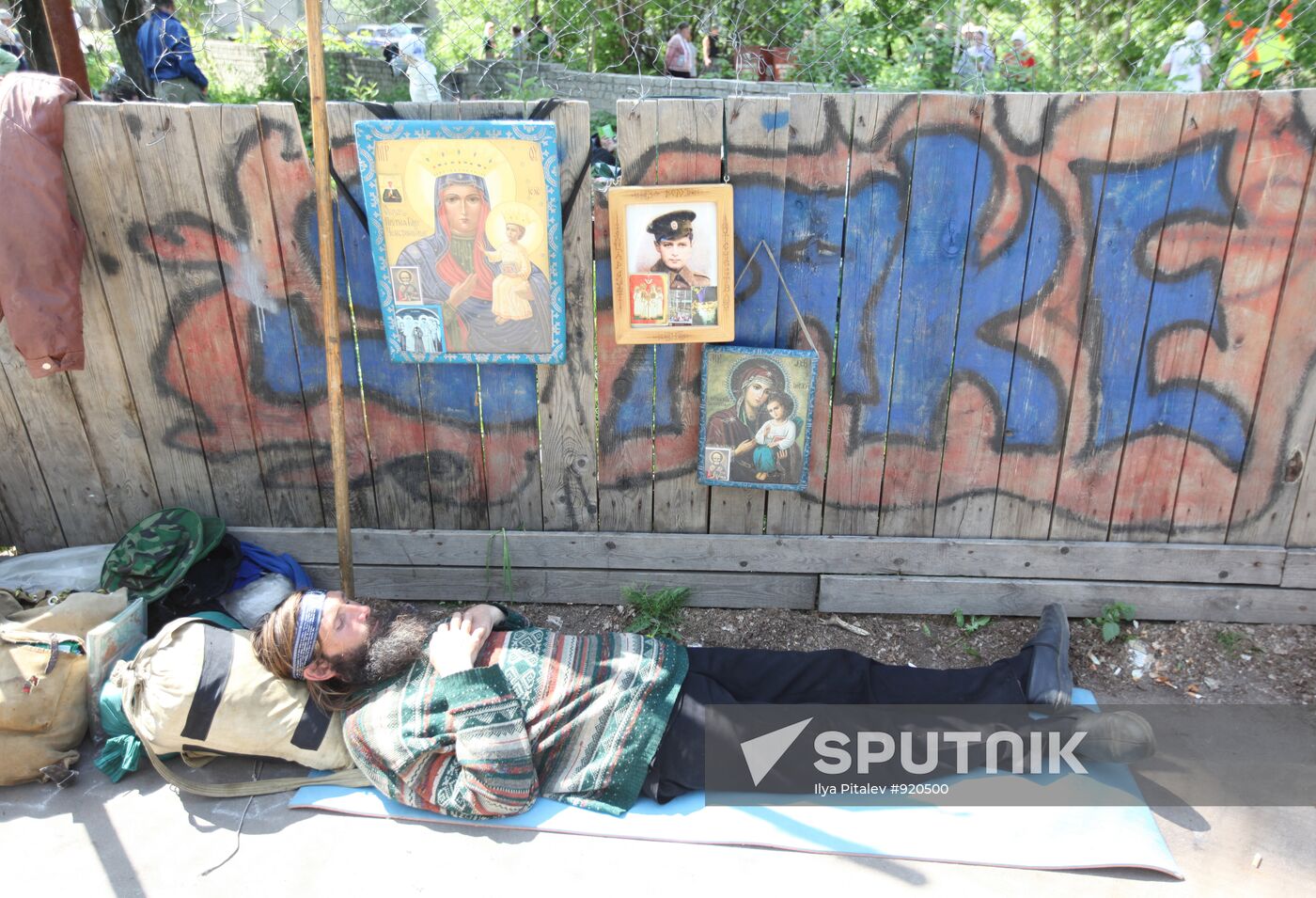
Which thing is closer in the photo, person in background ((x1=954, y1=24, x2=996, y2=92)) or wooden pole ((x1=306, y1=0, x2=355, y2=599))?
wooden pole ((x1=306, y1=0, x2=355, y2=599))

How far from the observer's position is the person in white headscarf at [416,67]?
320 cm

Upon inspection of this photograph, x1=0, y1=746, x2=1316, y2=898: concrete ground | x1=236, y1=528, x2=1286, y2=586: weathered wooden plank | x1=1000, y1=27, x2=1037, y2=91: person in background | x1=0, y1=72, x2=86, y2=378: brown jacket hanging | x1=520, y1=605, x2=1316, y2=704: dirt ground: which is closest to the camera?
x1=0, y1=746, x2=1316, y2=898: concrete ground

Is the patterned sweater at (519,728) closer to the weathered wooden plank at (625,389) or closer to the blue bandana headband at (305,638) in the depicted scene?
the blue bandana headband at (305,638)

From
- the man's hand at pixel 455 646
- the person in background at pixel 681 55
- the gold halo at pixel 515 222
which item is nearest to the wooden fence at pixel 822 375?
the gold halo at pixel 515 222

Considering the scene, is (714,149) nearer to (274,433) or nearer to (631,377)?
(631,377)

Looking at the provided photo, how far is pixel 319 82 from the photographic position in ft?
8.74

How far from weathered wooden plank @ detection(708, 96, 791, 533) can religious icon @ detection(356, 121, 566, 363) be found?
599 millimetres

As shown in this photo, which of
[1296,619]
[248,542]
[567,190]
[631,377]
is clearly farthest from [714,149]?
[1296,619]

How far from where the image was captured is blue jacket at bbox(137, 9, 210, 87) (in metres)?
7.36

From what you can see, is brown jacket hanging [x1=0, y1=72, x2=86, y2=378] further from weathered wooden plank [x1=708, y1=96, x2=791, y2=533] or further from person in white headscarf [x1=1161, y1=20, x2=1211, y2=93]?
person in white headscarf [x1=1161, y1=20, x2=1211, y2=93]

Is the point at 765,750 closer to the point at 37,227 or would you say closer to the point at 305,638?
the point at 305,638

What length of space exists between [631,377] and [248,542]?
5.70 feet

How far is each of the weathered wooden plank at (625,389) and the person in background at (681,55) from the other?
7.36m

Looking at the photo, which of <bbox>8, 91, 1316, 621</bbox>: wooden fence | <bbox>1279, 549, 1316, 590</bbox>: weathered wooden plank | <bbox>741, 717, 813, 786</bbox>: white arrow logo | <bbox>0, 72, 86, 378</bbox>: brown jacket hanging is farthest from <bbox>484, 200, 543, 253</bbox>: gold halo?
<bbox>1279, 549, 1316, 590</bbox>: weathered wooden plank
